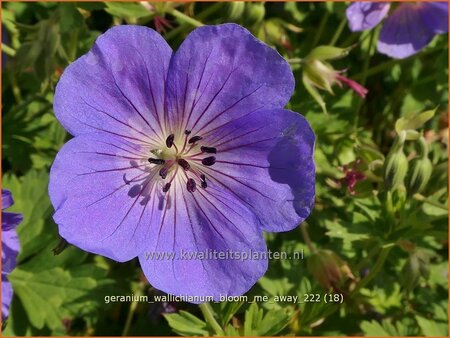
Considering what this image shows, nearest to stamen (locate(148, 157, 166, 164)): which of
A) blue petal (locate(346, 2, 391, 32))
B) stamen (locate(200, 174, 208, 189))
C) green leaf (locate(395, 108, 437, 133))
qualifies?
stamen (locate(200, 174, 208, 189))

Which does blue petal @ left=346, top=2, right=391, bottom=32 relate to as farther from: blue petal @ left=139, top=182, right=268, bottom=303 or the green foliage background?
blue petal @ left=139, top=182, right=268, bottom=303

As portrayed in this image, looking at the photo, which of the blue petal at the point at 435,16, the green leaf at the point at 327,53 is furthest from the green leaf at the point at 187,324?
the blue petal at the point at 435,16

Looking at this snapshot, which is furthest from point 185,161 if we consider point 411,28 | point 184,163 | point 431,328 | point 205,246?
point 411,28

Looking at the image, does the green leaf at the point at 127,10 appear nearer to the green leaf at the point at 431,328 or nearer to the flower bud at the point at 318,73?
the flower bud at the point at 318,73

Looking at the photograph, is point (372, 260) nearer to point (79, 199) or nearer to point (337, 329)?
point (337, 329)

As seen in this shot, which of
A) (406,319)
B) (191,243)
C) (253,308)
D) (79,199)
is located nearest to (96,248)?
(79,199)

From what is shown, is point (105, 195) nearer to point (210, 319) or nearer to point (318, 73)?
point (210, 319)
